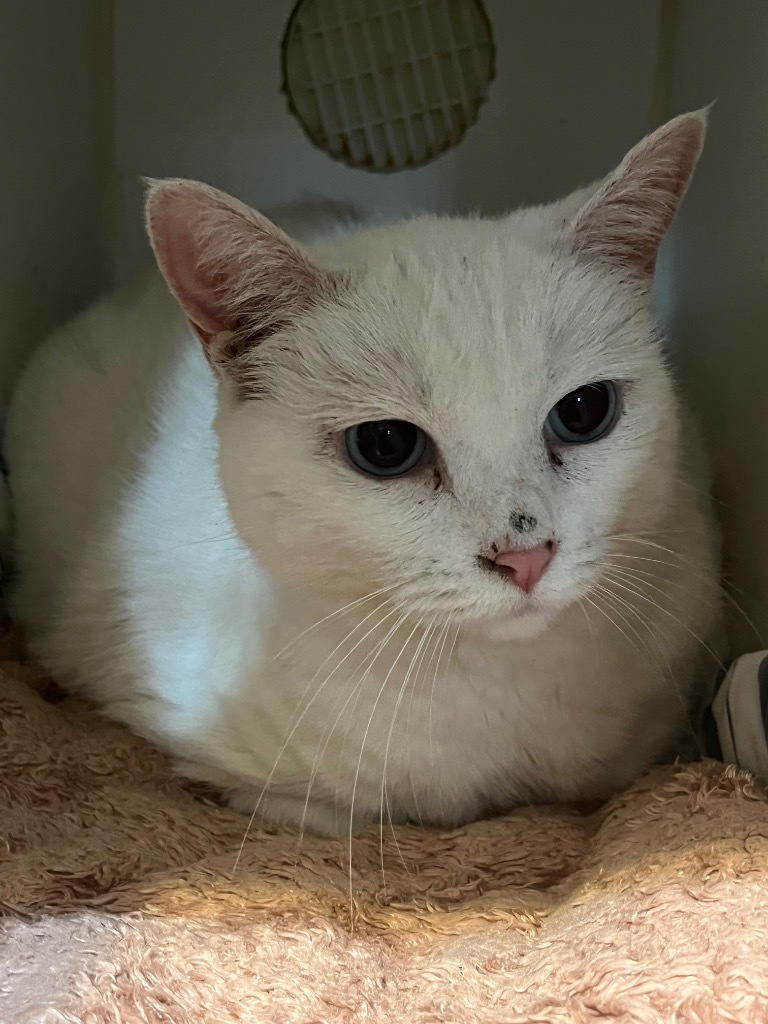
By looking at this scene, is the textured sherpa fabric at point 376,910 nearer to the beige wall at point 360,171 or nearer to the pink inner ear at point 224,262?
the pink inner ear at point 224,262

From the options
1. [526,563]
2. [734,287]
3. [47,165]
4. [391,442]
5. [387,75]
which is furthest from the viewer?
[387,75]

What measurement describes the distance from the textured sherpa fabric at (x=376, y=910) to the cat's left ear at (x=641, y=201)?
701mm

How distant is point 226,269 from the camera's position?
122cm

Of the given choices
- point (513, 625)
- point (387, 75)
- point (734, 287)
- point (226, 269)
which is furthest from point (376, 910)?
point (387, 75)

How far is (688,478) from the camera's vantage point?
150 cm

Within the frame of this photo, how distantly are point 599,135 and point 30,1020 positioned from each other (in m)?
1.98

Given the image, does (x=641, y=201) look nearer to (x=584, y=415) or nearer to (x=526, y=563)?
(x=584, y=415)

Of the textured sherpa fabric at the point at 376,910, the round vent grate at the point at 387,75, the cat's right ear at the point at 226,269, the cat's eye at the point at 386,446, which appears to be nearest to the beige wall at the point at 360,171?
the round vent grate at the point at 387,75

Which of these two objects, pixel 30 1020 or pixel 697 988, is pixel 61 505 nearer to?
pixel 30 1020

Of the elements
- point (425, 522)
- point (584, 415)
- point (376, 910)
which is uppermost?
point (584, 415)

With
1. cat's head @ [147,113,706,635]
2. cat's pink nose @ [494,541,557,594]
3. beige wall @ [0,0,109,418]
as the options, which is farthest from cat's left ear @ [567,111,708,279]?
beige wall @ [0,0,109,418]

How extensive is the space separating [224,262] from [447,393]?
32cm

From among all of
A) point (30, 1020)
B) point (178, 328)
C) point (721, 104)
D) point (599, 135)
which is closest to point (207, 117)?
point (178, 328)

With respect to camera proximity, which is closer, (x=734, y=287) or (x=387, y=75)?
(x=734, y=287)
